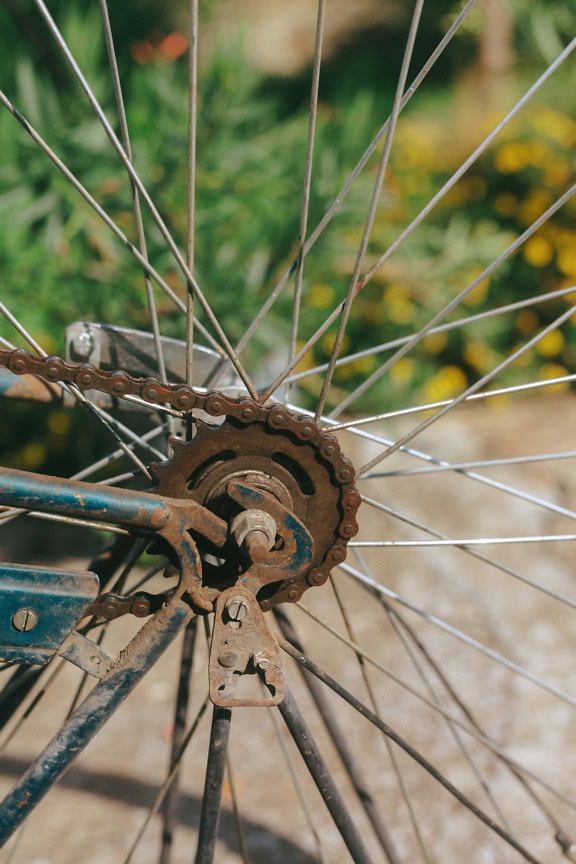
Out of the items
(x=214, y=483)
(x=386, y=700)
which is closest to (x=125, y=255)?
(x=386, y=700)

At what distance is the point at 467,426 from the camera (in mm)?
3834

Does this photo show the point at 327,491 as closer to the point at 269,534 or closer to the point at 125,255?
the point at 269,534

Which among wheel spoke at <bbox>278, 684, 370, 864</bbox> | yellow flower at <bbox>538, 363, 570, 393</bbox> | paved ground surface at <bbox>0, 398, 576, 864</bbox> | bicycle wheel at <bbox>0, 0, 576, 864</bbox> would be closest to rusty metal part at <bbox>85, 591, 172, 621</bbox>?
bicycle wheel at <bbox>0, 0, 576, 864</bbox>

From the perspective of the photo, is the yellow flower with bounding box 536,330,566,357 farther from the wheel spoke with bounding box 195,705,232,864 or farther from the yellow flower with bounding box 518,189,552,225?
the wheel spoke with bounding box 195,705,232,864

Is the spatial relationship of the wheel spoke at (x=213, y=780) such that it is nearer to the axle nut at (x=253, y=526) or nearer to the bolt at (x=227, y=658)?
the bolt at (x=227, y=658)

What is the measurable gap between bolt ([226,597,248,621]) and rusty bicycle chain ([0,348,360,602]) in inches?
9.1

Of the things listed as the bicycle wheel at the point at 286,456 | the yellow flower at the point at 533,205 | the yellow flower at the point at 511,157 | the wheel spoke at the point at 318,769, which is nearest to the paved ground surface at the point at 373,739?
the bicycle wheel at the point at 286,456

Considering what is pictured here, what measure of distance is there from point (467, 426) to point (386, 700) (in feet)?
5.20

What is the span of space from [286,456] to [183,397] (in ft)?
0.58

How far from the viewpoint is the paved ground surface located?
2102 millimetres

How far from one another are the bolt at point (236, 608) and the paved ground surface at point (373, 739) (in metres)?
0.65

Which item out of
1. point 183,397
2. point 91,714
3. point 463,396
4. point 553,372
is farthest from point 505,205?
point 91,714

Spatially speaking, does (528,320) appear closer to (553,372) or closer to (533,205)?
(553,372)

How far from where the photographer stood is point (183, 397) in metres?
1.27
